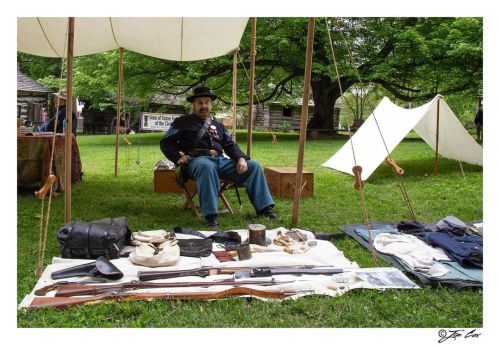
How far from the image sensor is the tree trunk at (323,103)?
16172 mm

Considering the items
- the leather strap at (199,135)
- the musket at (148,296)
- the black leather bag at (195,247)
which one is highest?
the leather strap at (199,135)

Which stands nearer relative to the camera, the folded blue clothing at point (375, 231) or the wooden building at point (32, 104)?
the folded blue clothing at point (375, 231)

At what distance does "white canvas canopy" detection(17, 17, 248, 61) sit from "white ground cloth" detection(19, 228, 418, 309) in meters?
2.82

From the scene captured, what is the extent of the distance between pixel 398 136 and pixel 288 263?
3643 mm

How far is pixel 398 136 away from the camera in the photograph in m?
5.97

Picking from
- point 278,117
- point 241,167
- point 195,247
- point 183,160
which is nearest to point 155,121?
point 183,160

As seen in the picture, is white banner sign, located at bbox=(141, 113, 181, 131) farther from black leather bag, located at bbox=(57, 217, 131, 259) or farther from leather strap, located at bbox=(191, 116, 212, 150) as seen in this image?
black leather bag, located at bbox=(57, 217, 131, 259)

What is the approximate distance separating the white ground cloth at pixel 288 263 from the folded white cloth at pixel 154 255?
35 mm

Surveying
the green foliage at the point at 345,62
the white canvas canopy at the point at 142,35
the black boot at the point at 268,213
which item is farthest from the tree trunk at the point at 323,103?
the black boot at the point at 268,213

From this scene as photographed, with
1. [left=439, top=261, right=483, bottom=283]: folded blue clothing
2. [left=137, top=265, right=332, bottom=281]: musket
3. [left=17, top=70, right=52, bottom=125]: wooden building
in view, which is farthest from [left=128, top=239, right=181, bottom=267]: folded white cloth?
[left=17, top=70, right=52, bottom=125]: wooden building

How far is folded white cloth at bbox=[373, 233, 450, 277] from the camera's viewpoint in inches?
112

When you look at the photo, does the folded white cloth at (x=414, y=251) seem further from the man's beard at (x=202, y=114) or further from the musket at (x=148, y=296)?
the man's beard at (x=202, y=114)

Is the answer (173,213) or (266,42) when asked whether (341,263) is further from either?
(266,42)
